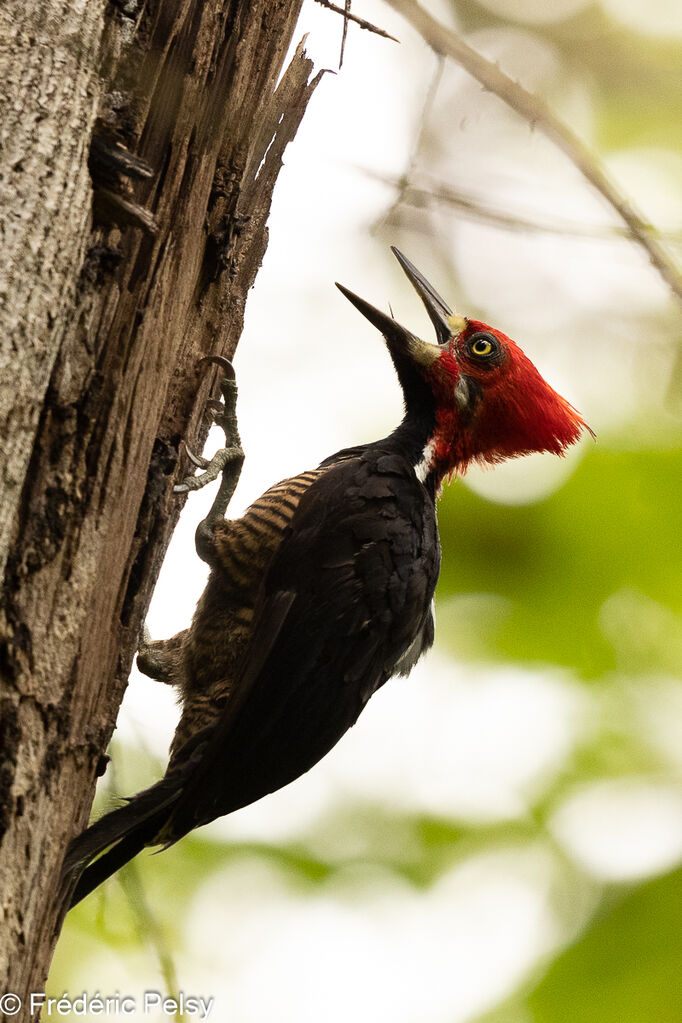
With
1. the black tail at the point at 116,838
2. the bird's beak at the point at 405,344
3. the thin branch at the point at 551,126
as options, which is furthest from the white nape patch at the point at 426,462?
the black tail at the point at 116,838

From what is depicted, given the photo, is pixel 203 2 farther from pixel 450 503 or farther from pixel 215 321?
pixel 450 503

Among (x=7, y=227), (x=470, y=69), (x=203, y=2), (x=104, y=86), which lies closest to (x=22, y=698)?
(x=7, y=227)

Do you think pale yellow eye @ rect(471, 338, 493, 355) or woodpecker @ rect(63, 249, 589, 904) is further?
pale yellow eye @ rect(471, 338, 493, 355)

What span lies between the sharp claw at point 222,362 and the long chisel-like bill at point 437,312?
1.26 meters

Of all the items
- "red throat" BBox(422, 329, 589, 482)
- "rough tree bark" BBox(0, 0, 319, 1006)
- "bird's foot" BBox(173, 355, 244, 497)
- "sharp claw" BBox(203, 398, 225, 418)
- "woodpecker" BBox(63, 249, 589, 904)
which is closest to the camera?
"rough tree bark" BBox(0, 0, 319, 1006)

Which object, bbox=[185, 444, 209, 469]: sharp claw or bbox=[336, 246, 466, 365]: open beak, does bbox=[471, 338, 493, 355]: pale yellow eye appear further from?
bbox=[185, 444, 209, 469]: sharp claw

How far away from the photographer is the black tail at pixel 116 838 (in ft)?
6.53

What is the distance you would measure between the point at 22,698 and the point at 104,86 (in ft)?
3.55

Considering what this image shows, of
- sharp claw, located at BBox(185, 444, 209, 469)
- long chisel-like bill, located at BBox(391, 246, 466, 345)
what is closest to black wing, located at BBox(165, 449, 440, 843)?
sharp claw, located at BBox(185, 444, 209, 469)

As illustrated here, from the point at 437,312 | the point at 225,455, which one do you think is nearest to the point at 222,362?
the point at 225,455

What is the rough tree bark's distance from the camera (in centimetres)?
160

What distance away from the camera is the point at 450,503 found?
3898mm

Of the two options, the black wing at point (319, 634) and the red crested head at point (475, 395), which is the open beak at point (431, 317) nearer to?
the red crested head at point (475, 395)

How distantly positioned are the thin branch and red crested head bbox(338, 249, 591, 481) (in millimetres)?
956
